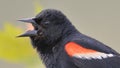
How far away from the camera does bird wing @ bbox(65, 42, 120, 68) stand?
9.59 feet

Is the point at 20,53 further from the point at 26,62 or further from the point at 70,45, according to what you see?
the point at 70,45

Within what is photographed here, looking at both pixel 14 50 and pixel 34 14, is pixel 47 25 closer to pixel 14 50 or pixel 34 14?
pixel 34 14

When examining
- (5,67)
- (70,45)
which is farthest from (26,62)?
(5,67)

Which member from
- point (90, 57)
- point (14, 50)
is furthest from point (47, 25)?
point (14, 50)

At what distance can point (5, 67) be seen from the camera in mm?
3533

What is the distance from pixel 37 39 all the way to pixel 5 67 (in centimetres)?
52

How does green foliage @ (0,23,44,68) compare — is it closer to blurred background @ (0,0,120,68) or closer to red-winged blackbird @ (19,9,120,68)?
blurred background @ (0,0,120,68)

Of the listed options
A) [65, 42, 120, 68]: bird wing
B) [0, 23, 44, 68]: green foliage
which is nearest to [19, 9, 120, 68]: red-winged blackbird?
[65, 42, 120, 68]: bird wing

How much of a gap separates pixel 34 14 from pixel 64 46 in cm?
22

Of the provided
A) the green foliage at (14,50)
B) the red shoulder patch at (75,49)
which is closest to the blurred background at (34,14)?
the green foliage at (14,50)

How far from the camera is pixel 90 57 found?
2984 mm

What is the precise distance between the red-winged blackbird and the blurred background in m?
0.08

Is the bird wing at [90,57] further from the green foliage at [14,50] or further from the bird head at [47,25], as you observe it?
the green foliage at [14,50]

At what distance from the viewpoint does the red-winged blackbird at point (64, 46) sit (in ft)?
9.69
